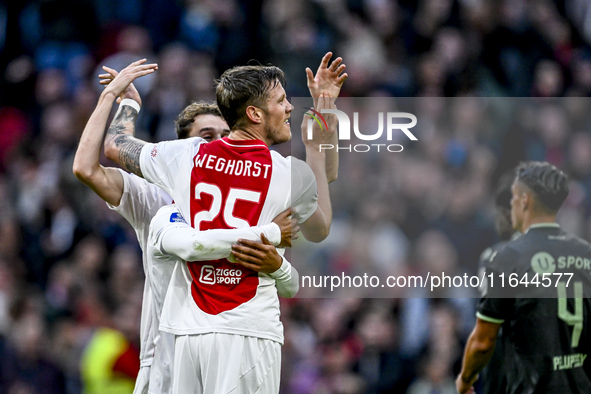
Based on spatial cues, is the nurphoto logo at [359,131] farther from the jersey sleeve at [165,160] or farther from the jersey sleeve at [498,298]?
the jersey sleeve at [498,298]

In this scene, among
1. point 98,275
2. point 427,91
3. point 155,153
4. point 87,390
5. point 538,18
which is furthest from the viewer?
point 538,18

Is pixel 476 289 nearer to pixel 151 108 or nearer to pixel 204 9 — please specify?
pixel 151 108

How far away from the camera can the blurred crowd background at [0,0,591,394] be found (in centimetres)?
561

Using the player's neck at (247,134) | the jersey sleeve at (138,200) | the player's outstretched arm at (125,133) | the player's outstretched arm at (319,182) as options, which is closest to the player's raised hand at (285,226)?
the player's outstretched arm at (319,182)

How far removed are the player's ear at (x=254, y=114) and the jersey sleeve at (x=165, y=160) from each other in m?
0.29

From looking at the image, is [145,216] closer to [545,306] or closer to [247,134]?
[247,134]

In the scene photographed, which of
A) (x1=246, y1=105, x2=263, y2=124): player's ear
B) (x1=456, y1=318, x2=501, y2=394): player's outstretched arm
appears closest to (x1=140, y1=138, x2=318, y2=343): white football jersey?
(x1=246, y1=105, x2=263, y2=124): player's ear

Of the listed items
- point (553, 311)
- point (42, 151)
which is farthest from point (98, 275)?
point (553, 311)

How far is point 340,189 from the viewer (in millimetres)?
5527

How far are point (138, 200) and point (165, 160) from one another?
2.17 feet

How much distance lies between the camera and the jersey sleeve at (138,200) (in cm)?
434

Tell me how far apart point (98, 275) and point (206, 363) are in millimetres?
5442

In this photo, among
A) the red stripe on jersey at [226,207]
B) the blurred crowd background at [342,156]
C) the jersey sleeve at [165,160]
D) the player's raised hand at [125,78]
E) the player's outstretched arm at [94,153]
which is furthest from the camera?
the blurred crowd background at [342,156]

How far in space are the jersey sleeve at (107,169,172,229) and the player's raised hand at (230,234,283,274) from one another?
3.34ft
